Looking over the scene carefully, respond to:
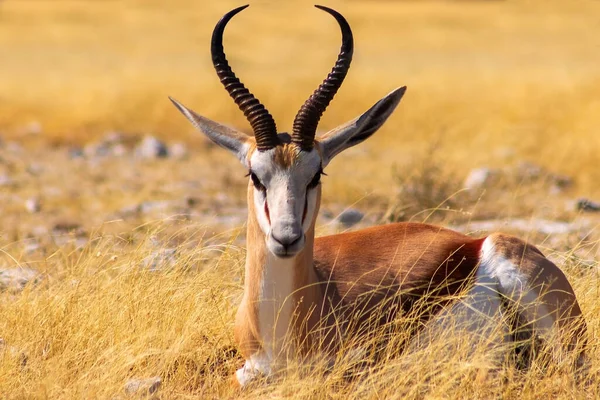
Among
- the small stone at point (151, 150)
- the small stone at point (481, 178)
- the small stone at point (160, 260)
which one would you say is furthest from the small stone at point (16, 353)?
the small stone at point (151, 150)

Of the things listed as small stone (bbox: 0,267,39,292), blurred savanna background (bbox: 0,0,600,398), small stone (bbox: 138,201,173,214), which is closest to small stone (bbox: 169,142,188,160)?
blurred savanna background (bbox: 0,0,600,398)

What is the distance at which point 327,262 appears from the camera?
6652 mm

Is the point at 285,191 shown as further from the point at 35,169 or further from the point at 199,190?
the point at 35,169

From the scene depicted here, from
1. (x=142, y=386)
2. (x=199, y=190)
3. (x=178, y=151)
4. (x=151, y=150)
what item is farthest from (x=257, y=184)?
(x=178, y=151)

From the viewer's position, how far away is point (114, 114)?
837 inches

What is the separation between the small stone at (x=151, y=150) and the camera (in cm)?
1742

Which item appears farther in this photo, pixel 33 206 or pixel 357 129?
pixel 33 206

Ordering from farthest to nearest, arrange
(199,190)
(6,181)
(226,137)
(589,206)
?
1. (6,181)
2. (199,190)
3. (589,206)
4. (226,137)

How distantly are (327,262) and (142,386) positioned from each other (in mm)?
1537

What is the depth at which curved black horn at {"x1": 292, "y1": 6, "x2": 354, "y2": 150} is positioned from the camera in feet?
19.5

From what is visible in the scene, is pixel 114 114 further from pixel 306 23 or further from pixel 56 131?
pixel 306 23

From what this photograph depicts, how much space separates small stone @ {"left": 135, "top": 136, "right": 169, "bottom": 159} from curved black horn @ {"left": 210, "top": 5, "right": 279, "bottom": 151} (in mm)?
11324

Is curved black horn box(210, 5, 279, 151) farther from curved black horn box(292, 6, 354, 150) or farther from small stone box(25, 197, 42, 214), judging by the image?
small stone box(25, 197, 42, 214)

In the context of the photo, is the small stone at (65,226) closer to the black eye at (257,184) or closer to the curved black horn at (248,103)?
the curved black horn at (248,103)
